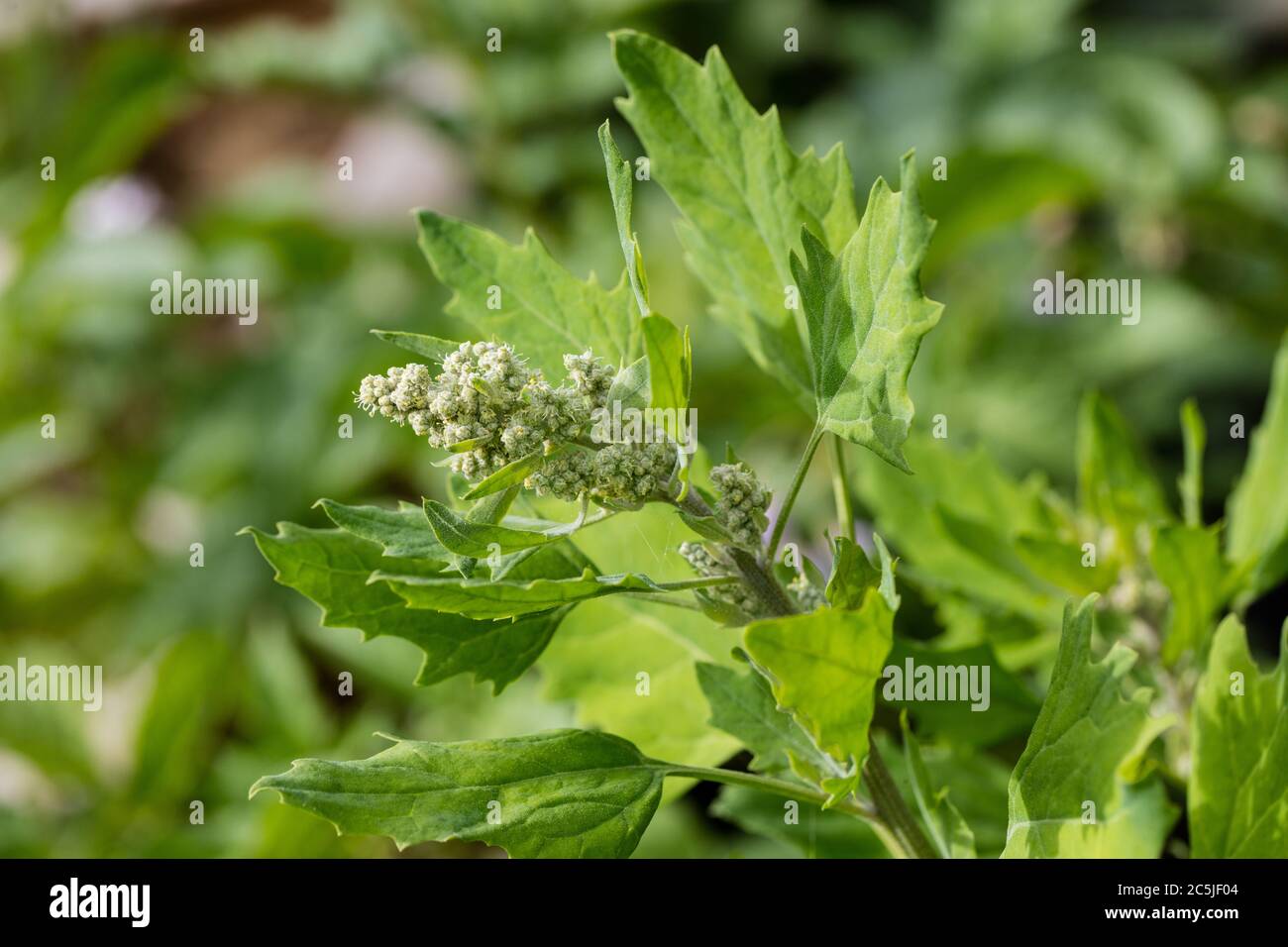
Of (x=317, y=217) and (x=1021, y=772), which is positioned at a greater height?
(x=317, y=217)

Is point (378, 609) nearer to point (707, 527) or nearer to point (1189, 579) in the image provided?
point (707, 527)

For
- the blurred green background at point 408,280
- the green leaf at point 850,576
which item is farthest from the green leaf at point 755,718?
the blurred green background at point 408,280

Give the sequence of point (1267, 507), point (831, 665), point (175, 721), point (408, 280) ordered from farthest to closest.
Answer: point (408, 280) → point (175, 721) → point (1267, 507) → point (831, 665)

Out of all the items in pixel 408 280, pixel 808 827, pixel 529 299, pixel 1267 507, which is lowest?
pixel 808 827

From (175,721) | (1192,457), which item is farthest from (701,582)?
(175,721)

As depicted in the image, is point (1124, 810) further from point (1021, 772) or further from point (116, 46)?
point (116, 46)

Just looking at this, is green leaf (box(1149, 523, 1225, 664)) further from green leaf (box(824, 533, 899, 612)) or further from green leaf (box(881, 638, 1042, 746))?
green leaf (box(824, 533, 899, 612))

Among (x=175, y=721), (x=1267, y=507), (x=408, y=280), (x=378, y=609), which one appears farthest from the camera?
(x=408, y=280)
